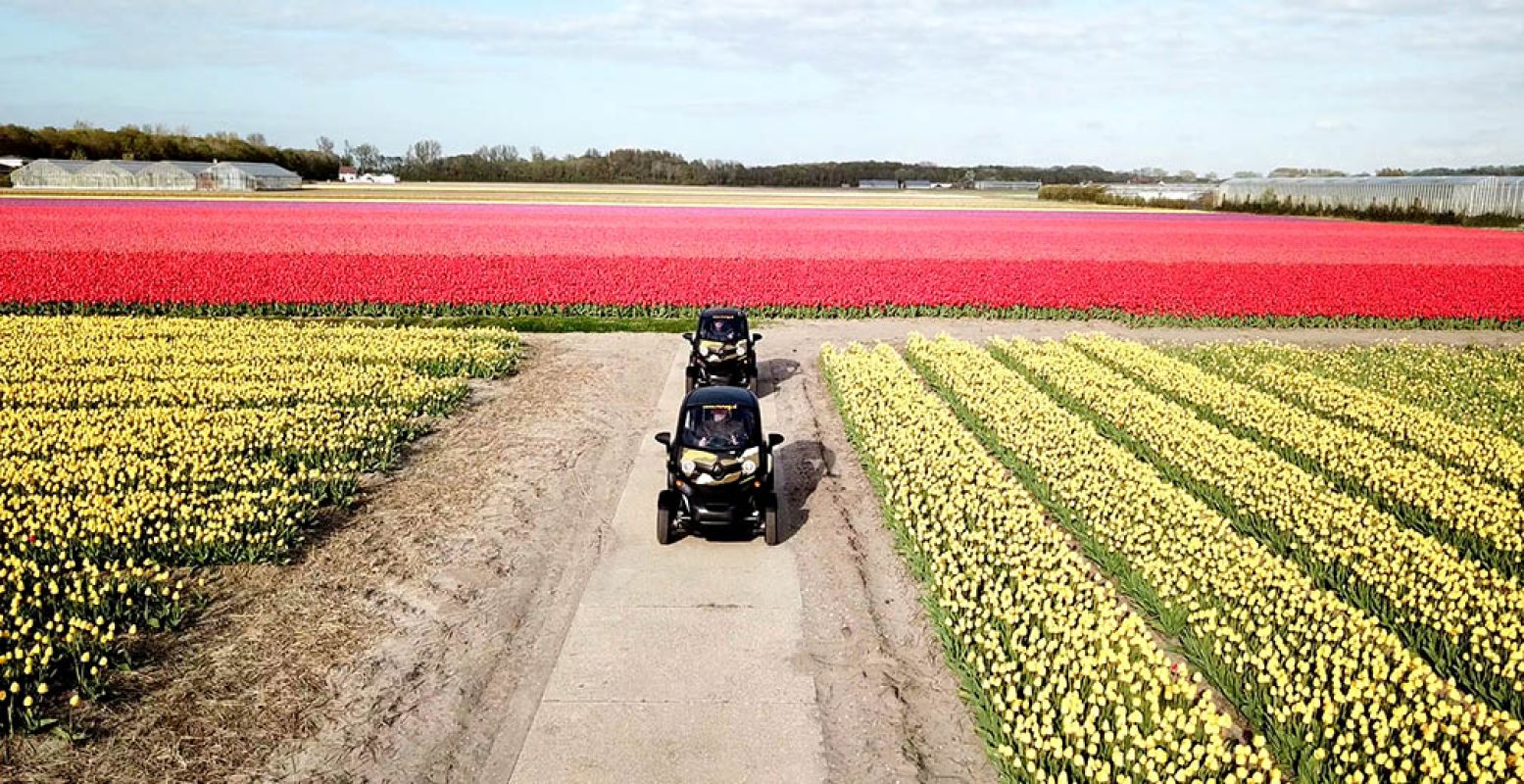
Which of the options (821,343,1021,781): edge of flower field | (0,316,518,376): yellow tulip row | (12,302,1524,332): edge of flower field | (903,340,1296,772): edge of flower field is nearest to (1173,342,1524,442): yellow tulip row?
(12,302,1524,332): edge of flower field

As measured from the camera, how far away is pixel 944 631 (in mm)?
9906

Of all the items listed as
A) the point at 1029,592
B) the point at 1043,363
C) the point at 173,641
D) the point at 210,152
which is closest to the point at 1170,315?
the point at 1043,363

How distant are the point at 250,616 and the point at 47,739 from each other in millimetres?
2395

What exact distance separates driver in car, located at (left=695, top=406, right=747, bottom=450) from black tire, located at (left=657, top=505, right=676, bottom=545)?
0.92 metres

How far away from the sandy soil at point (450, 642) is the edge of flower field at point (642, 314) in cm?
1347

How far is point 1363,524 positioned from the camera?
39.7ft

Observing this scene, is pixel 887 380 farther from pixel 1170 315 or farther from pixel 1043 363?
pixel 1170 315

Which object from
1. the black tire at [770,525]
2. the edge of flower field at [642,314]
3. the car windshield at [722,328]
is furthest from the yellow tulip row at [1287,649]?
the edge of flower field at [642,314]

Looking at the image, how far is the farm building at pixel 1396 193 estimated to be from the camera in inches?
3041

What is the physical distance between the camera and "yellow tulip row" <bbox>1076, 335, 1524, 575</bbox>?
1194 centimetres

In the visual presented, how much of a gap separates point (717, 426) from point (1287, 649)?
21.7 ft

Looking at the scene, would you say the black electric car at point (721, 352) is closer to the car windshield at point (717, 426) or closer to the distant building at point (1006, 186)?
the car windshield at point (717, 426)

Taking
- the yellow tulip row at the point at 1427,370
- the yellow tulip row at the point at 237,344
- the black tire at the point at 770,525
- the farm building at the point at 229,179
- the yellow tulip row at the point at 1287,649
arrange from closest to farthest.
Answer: the yellow tulip row at the point at 1287,649
the black tire at the point at 770,525
the yellow tulip row at the point at 1427,370
the yellow tulip row at the point at 237,344
the farm building at the point at 229,179

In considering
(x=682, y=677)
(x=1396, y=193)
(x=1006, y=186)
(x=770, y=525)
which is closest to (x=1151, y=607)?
(x=770, y=525)
